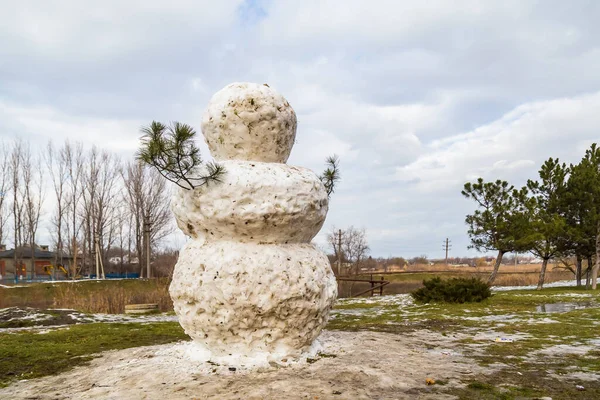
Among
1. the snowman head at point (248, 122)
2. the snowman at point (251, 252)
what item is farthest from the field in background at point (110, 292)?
the snowman head at point (248, 122)

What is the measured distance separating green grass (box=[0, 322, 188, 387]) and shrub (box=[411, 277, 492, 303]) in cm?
847

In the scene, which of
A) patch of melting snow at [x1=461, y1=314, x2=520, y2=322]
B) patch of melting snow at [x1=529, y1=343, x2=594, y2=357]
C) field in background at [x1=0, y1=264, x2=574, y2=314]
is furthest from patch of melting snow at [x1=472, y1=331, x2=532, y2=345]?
field in background at [x1=0, y1=264, x2=574, y2=314]

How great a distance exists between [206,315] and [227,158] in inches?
84.4

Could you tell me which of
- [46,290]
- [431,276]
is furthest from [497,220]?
[46,290]

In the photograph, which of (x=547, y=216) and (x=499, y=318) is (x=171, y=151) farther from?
(x=547, y=216)

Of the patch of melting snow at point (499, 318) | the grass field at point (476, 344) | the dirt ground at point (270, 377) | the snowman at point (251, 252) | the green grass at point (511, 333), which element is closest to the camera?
the dirt ground at point (270, 377)

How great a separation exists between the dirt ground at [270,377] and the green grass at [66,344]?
441 millimetres

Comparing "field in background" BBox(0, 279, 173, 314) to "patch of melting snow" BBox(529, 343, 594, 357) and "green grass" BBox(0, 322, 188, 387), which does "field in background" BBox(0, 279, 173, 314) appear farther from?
"patch of melting snow" BBox(529, 343, 594, 357)

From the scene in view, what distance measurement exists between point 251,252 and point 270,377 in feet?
4.84

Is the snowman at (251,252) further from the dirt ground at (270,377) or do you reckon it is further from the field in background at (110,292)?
the field in background at (110,292)

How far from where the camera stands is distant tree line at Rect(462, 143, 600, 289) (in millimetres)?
20172

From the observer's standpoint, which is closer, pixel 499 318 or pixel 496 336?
pixel 496 336

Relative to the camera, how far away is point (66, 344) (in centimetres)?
733

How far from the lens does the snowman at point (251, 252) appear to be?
16.8ft
